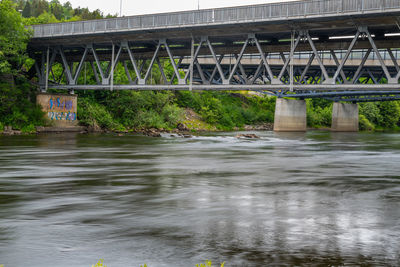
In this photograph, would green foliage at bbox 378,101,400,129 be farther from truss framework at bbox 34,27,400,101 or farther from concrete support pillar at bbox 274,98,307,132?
truss framework at bbox 34,27,400,101

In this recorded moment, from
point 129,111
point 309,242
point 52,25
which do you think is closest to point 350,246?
point 309,242

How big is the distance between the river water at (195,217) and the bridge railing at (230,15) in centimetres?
1822

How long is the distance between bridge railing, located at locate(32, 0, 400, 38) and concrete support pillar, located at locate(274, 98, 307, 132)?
149 feet

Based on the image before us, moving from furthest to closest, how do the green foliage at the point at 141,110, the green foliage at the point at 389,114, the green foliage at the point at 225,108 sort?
the green foliage at the point at 389,114
the green foliage at the point at 225,108
the green foliage at the point at 141,110

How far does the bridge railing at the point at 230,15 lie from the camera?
34969 millimetres

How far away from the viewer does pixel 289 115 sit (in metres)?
85.7

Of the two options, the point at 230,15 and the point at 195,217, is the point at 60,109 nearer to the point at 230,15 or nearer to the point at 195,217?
the point at 230,15

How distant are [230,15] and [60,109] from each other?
2558cm

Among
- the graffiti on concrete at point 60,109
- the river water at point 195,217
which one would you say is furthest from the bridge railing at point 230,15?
the river water at point 195,217

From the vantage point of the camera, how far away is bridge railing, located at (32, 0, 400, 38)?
115 ft

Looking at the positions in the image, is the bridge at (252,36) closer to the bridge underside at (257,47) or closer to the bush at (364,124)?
the bridge underside at (257,47)

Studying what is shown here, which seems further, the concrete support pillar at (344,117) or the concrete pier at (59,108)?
the concrete support pillar at (344,117)

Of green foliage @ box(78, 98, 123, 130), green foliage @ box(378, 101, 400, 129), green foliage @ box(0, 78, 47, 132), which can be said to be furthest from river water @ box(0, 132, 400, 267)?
green foliage @ box(378, 101, 400, 129)

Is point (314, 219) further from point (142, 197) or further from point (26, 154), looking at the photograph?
point (26, 154)
